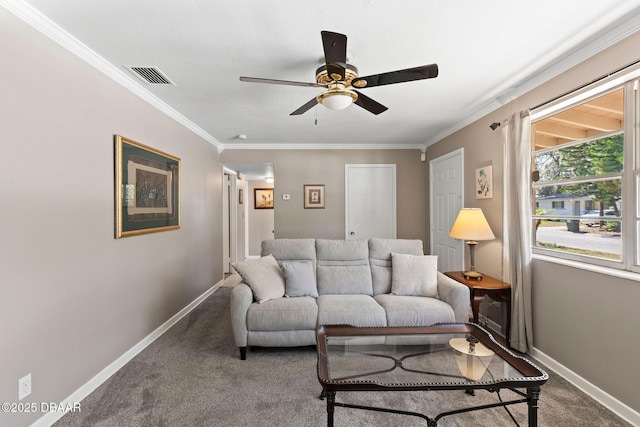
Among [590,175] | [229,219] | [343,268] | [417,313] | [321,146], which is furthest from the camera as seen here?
[229,219]

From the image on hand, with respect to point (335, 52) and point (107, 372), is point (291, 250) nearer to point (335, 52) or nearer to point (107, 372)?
point (107, 372)

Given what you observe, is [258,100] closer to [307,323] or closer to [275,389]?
[307,323]

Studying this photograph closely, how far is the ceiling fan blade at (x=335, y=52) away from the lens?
1459mm

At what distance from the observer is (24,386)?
1.57 m

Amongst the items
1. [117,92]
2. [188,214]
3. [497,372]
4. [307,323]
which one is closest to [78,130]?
[117,92]

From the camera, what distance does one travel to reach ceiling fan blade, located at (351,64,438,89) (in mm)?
1717

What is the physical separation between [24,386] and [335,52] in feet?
8.41

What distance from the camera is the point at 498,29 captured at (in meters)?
1.80

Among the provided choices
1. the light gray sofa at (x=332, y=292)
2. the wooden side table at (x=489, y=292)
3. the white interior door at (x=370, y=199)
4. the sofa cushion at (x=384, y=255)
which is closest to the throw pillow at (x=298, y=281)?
the light gray sofa at (x=332, y=292)

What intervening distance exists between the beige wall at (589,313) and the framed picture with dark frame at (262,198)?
19.6 ft

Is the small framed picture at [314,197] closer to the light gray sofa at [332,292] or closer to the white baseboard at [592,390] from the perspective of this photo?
the light gray sofa at [332,292]

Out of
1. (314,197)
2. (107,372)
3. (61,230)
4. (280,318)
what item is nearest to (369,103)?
(280,318)

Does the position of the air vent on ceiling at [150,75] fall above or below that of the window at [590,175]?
above

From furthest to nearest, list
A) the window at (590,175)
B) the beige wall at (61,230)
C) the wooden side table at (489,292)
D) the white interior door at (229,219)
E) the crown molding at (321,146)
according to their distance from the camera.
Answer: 1. the white interior door at (229,219)
2. the crown molding at (321,146)
3. the wooden side table at (489,292)
4. the window at (590,175)
5. the beige wall at (61,230)
